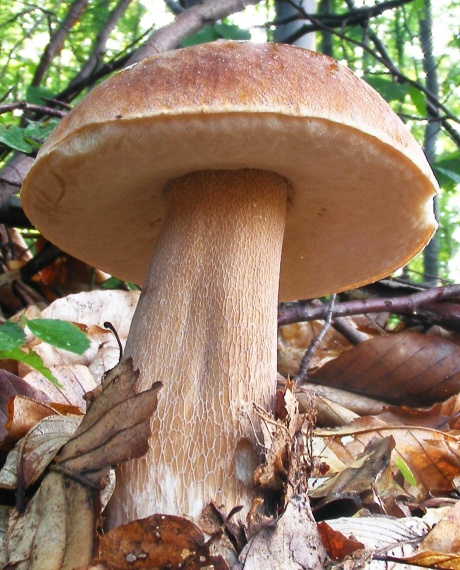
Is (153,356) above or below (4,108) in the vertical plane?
below

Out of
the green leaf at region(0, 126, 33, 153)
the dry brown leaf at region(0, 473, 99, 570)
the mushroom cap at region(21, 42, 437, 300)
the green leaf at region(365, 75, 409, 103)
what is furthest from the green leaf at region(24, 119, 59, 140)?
the green leaf at region(365, 75, 409, 103)

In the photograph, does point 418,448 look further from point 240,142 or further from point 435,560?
point 240,142

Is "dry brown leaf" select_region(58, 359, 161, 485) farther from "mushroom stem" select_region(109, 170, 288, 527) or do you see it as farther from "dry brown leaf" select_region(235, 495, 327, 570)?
"dry brown leaf" select_region(235, 495, 327, 570)

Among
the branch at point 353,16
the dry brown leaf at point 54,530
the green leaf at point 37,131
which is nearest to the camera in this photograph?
the dry brown leaf at point 54,530

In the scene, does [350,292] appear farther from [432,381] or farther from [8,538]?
Answer: [8,538]

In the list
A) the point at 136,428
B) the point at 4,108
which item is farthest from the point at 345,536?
the point at 4,108

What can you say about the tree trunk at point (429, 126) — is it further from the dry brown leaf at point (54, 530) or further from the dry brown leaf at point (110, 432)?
the dry brown leaf at point (54, 530)

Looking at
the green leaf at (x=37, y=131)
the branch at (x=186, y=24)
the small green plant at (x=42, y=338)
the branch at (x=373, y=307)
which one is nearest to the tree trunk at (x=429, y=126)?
the branch at (x=373, y=307)
